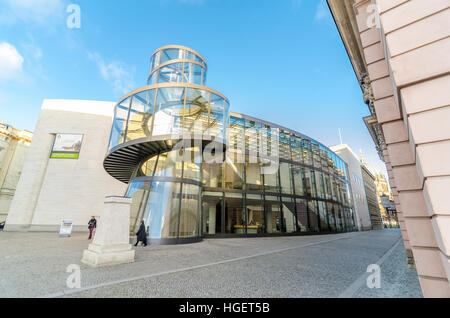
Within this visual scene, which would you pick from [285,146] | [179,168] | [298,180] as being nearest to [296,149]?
[285,146]

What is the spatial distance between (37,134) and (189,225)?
24.6 meters

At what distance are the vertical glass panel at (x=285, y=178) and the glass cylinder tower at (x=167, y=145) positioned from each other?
31.9 feet

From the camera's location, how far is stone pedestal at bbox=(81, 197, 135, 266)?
19.4 ft

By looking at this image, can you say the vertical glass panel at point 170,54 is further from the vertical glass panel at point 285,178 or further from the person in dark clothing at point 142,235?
the vertical glass panel at point 285,178

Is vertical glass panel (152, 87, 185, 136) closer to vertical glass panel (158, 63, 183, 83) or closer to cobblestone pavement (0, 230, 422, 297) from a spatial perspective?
vertical glass panel (158, 63, 183, 83)

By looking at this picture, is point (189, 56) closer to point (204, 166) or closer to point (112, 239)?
point (204, 166)

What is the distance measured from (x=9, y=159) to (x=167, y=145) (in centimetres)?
3328

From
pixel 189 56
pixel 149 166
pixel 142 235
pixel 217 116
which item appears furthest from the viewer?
pixel 189 56

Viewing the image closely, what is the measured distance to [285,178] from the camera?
20.5 meters

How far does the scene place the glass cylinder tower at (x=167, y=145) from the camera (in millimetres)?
11148

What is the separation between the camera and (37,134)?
76.1 ft

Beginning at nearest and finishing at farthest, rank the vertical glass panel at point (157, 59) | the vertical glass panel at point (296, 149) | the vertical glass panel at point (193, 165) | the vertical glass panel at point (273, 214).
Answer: the vertical glass panel at point (193, 165) < the vertical glass panel at point (157, 59) < the vertical glass panel at point (273, 214) < the vertical glass panel at point (296, 149)

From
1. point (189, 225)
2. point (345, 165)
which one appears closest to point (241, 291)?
point (189, 225)

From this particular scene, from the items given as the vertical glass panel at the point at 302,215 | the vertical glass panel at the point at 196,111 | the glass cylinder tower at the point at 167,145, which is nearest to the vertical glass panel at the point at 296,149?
the vertical glass panel at the point at 302,215
